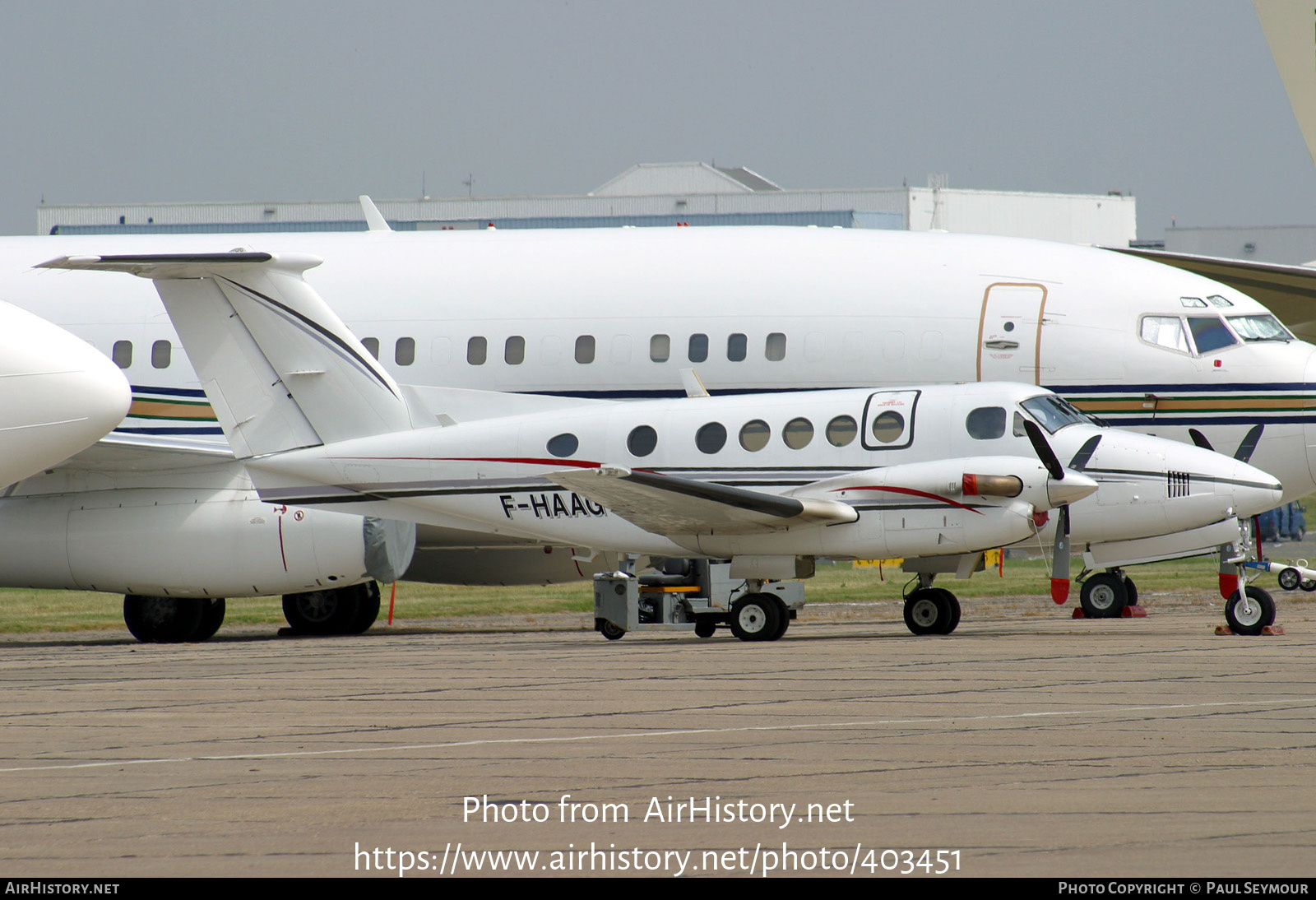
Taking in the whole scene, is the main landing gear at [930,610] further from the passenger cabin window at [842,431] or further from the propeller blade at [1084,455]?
the propeller blade at [1084,455]

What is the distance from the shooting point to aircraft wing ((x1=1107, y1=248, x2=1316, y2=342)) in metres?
33.4

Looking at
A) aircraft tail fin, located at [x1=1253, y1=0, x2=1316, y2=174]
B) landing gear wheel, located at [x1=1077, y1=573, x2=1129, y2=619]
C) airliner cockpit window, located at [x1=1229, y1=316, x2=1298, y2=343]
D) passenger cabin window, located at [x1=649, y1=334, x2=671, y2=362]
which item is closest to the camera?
aircraft tail fin, located at [x1=1253, y1=0, x2=1316, y2=174]

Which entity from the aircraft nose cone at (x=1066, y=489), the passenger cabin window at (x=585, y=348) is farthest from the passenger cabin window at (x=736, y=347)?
the aircraft nose cone at (x=1066, y=489)

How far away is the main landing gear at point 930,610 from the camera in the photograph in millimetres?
18094

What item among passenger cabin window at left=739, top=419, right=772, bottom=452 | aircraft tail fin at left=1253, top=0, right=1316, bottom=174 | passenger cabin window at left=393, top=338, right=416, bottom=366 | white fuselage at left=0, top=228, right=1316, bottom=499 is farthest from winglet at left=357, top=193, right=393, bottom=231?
aircraft tail fin at left=1253, top=0, right=1316, bottom=174

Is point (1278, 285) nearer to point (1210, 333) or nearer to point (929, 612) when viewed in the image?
point (1210, 333)

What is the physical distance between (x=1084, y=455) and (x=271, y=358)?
9.34 m

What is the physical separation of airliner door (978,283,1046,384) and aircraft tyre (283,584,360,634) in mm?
9486

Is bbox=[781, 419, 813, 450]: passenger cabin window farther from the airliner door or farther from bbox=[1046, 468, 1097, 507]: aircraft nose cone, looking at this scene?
the airliner door

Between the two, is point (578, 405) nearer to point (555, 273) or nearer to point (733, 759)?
point (555, 273)

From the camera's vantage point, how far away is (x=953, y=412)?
17.1 metres

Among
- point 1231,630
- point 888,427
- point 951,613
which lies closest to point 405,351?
point 888,427

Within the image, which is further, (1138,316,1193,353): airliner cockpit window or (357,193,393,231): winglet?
(357,193,393,231): winglet
